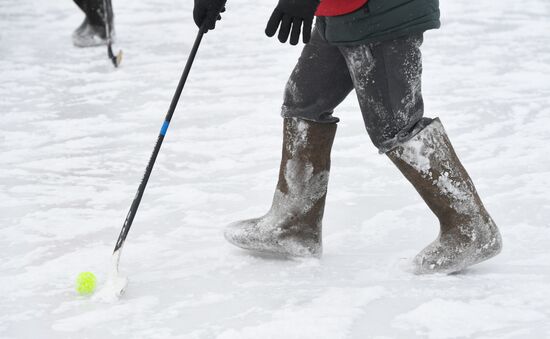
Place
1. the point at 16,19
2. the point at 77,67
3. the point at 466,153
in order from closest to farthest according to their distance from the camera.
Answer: the point at 466,153
the point at 77,67
the point at 16,19

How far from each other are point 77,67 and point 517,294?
166 inches

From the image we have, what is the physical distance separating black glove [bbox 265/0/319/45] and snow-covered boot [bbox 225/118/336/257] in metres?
0.40

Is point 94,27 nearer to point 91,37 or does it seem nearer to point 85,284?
point 91,37

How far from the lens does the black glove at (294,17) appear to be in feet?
8.80

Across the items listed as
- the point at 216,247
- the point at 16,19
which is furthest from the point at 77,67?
the point at 216,247

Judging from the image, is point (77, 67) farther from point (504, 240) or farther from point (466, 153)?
point (504, 240)

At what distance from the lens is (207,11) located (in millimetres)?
2965

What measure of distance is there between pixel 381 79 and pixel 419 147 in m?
0.24

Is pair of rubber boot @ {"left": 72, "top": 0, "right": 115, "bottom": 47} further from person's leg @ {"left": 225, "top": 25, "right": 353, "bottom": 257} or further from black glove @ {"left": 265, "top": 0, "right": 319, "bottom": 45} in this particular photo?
black glove @ {"left": 265, "top": 0, "right": 319, "bottom": 45}

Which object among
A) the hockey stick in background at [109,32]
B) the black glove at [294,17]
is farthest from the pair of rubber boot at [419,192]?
the hockey stick in background at [109,32]

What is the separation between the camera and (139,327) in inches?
102

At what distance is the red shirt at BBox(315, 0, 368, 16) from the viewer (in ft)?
8.88

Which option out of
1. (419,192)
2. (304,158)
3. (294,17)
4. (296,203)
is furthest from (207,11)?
(419,192)

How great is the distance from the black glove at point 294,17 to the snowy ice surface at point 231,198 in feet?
2.55
